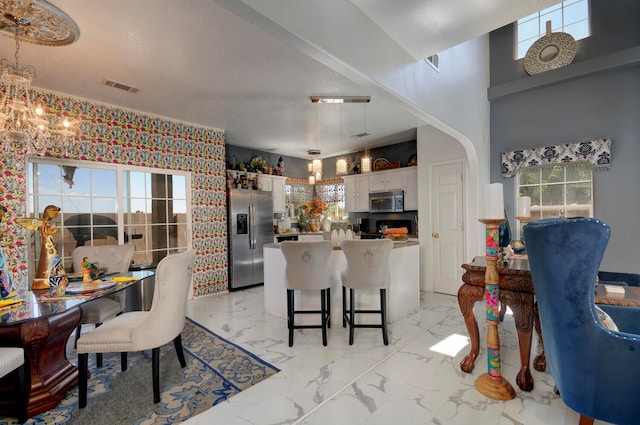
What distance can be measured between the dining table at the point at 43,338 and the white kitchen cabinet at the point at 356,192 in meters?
4.71

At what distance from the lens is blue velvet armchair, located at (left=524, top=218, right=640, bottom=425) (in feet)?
4.08

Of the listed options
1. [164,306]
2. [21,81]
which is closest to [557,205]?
[164,306]

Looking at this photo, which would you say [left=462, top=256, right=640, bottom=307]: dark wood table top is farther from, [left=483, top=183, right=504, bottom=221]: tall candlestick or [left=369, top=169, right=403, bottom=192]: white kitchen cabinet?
[left=369, top=169, right=403, bottom=192]: white kitchen cabinet

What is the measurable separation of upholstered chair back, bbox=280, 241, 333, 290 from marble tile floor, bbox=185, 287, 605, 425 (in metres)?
0.61

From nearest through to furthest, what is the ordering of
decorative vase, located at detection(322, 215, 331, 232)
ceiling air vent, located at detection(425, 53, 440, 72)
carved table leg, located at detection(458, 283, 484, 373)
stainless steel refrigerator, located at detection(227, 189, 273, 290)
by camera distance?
carved table leg, located at detection(458, 283, 484, 373)
ceiling air vent, located at detection(425, 53, 440, 72)
decorative vase, located at detection(322, 215, 331, 232)
stainless steel refrigerator, located at detection(227, 189, 273, 290)

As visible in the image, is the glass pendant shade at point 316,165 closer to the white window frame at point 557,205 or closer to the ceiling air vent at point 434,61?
the ceiling air vent at point 434,61

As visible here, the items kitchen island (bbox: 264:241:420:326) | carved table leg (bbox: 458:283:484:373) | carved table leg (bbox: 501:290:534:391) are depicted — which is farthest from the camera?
kitchen island (bbox: 264:241:420:326)

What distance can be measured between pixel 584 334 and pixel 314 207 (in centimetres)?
561

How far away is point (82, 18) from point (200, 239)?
3.18m

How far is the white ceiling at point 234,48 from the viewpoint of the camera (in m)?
1.90

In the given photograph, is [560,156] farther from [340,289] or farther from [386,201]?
[340,289]

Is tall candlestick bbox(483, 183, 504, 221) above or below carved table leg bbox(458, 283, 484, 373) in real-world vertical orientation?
above

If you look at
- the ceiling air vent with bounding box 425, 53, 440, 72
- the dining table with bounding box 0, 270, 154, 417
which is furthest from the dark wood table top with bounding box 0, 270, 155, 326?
the ceiling air vent with bounding box 425, 53, 440, 72

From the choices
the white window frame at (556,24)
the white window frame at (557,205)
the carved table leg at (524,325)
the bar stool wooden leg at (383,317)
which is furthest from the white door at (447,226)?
the carved table leg at (524,325)
